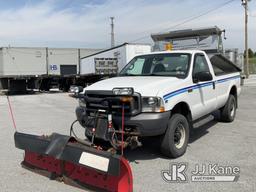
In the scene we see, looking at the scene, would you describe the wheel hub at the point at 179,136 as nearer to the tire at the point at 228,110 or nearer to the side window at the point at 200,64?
the side window at the point at 200,64

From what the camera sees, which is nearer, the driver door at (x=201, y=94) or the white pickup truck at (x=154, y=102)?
the white pickup truck at (x=154, y=102)

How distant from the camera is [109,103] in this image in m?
5.35

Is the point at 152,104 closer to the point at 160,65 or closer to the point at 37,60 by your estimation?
the point at 160,65

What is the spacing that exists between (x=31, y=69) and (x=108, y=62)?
25.9m

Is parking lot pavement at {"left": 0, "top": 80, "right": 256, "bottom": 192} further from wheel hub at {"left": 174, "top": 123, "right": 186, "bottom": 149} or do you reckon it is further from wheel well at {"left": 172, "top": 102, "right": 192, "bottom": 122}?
wheel well at {"left": 172, "top": 102, "right": 192, "bottom": 122}

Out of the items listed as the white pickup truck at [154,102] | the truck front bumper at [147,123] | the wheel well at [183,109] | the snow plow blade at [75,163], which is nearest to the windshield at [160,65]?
the white pickup truck at [154,102]

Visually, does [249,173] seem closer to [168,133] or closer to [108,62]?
[168,133]

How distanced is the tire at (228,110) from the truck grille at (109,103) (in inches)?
162

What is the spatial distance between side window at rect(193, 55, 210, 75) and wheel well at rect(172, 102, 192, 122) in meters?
0.79

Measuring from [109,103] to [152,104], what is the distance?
2.31ft

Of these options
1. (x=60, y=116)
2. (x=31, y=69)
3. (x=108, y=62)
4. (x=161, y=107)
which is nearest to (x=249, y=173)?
(x=161, y=107)

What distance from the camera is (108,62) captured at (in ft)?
75.8

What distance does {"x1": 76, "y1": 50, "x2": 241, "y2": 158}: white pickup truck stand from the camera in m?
5.18

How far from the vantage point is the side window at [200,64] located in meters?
6.59
